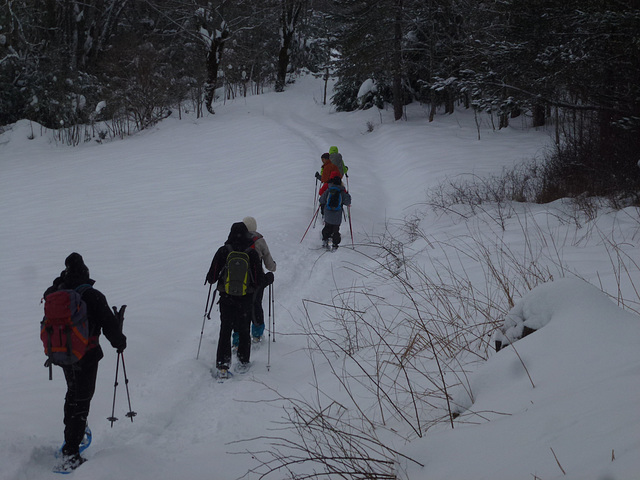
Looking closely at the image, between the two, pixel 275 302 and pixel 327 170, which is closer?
pixel 275 302

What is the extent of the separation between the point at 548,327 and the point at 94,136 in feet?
80.8

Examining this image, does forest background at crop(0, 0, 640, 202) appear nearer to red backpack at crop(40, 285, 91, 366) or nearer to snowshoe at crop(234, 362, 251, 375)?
snowshoe at crop(234, 362, 251, 375)

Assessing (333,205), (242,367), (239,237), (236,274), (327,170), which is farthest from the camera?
(327,170)

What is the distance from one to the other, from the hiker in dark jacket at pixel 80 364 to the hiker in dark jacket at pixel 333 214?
611cm

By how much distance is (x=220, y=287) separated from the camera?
17.8 ft

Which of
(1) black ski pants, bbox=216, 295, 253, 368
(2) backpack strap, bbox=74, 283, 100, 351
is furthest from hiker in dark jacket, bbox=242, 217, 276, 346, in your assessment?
(2) backpack strap, bbox=74, 283, 100, 351

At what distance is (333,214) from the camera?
966 cm

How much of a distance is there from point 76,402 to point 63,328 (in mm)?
686

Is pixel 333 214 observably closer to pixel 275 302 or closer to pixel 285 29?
pixel 275 302

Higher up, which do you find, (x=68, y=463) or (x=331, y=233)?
(x=331, y=233)

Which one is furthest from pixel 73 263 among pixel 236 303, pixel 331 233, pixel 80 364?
pixel 331 233

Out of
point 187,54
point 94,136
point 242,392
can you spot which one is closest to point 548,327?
point 242,392

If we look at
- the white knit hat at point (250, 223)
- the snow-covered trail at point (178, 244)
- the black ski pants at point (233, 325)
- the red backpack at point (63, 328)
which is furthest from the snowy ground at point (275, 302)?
the white knit hat at point (250, 223)

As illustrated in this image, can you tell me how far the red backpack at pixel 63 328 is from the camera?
3680mm
